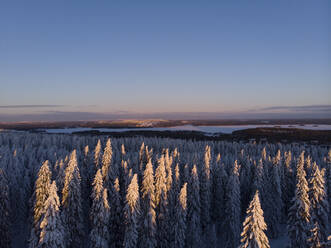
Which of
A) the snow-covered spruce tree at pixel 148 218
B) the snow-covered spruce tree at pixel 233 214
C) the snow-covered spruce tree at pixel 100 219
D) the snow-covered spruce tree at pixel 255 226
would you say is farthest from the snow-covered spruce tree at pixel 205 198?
the snow-covered spruce tree at pixel 255 226

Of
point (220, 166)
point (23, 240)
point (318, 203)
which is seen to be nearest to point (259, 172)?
point (220, 166)

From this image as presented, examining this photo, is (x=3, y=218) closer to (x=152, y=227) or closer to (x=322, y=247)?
(x=152, y=227)

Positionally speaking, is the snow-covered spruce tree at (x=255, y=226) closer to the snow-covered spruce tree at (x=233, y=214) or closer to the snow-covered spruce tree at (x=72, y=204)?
the snow-covered spruce tree at (x=233, y=214)

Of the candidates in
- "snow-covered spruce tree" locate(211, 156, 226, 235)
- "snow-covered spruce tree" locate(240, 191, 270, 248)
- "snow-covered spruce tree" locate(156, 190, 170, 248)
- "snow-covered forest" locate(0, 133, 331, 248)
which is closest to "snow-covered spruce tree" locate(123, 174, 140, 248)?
"snow-covered forest" locate(0, 133, 331, 248)

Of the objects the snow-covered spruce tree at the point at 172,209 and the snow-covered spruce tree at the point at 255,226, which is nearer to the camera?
the snow-covered spruce tree at the point at 255,226

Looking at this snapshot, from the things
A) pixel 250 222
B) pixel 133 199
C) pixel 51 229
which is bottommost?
pixel 51 229

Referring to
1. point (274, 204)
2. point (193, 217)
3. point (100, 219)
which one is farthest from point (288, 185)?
point (100, 219)
